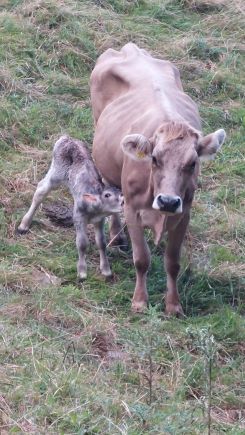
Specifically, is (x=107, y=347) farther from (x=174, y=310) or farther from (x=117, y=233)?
(x=117, y=233)

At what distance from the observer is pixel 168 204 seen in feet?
22.8

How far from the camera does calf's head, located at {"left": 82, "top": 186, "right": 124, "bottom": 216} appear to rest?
8.05 m

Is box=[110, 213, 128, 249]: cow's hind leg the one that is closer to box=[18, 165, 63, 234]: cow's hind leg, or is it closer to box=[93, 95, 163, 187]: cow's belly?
box=[93, 95, 163, 187]: cow's belly

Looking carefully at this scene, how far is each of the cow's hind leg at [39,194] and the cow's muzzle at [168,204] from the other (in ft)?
6.13

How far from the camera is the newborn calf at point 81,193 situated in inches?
318

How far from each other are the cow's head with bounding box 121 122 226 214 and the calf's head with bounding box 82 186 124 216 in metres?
0.66

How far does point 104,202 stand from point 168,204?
47.9 inches

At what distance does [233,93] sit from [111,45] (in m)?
1.46

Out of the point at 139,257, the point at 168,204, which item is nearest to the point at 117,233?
the point at 139,257

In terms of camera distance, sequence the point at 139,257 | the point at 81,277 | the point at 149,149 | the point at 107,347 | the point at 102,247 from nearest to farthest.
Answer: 1. the point at 107,347
2. the point at 149,149
3. the point at 139,257
4. the point at 81,277
5. the point at 102,247

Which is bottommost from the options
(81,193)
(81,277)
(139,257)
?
(81,277)

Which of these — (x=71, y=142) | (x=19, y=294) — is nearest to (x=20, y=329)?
(x=19, y=294)

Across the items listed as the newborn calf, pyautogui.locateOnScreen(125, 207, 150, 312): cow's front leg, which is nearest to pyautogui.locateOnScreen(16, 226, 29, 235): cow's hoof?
the newborn calf

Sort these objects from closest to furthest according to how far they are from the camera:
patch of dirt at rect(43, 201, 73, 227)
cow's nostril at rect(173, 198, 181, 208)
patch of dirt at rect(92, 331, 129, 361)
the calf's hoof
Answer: patch of dirt at rect(92, 331, 129, 361) → cow's nostril at rect(173, 198, 181, 208) → the calf's hoof → patch of dirt at rect(43, 201, 73, 227)
